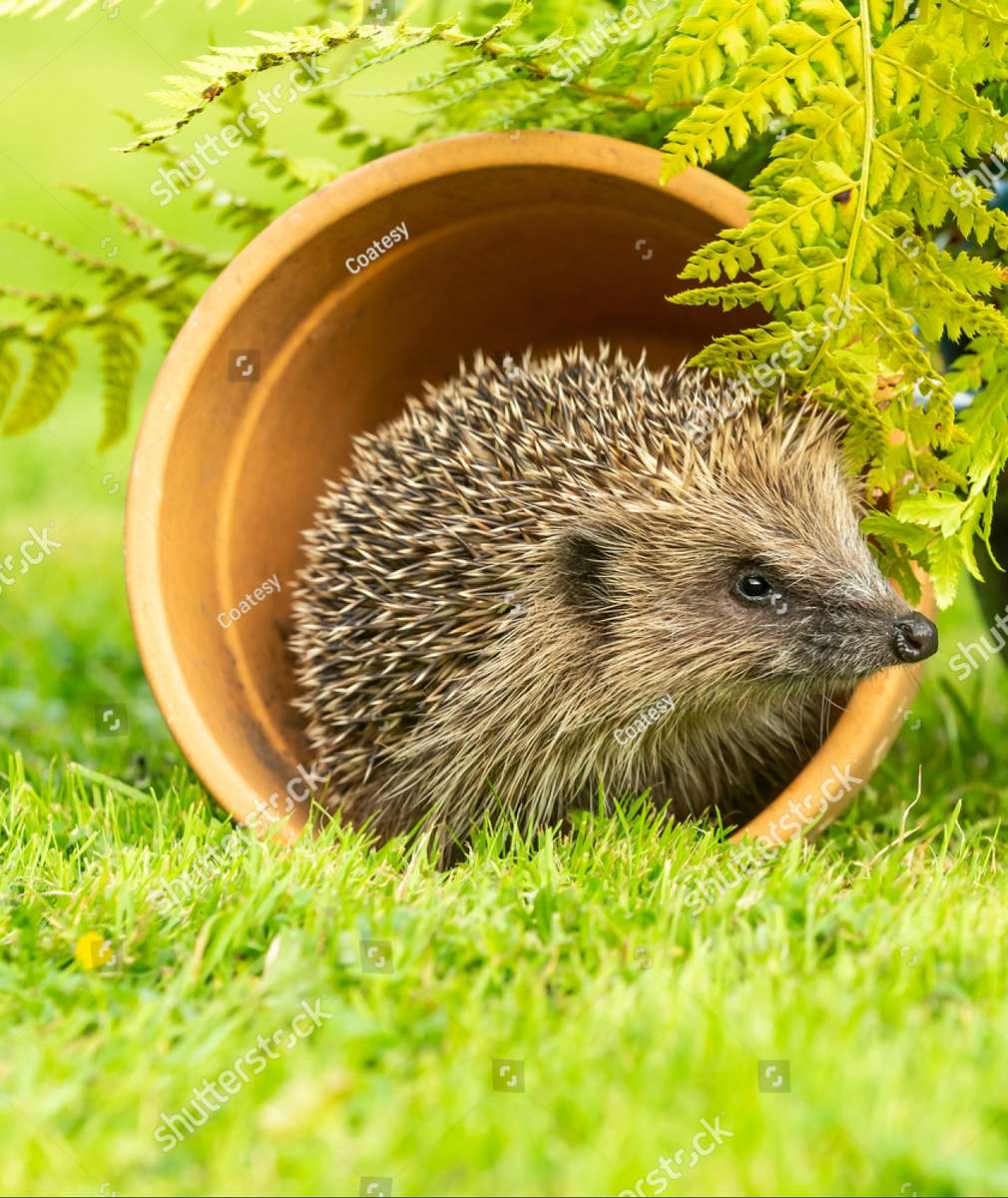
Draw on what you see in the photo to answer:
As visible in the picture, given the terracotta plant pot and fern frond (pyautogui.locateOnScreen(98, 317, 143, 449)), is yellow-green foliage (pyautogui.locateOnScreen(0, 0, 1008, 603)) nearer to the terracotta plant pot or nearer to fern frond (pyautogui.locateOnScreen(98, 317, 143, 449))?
the terracotta plant pot

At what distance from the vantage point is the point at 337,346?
4.97m

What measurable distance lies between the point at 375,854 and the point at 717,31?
2354 mm

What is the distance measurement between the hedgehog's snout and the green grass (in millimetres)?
557

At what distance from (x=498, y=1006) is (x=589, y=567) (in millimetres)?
1666

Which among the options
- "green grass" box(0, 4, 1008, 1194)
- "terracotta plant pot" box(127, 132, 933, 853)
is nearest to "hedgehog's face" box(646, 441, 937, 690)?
"terracotta plant pot" box(127, 132, 933, 853)

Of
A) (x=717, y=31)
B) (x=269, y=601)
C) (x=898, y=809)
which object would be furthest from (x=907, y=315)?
(x=269, y=601)

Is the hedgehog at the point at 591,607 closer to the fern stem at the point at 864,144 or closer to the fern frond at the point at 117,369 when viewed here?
the fern stem at the point at 864,144

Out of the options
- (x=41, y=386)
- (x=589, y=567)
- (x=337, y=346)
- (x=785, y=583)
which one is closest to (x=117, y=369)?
(x=41, y=386)

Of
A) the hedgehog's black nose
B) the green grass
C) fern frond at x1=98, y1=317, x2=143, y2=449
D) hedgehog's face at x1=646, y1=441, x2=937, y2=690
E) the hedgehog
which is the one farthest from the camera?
fern frond at x1=98, y1=317, x2=143, y2=449

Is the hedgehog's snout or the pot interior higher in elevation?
the pot interior

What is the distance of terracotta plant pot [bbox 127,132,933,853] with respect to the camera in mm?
4129

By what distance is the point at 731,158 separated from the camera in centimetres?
455

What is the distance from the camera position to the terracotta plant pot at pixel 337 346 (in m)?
4.13

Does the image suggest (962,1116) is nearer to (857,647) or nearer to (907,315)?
(857,647)
